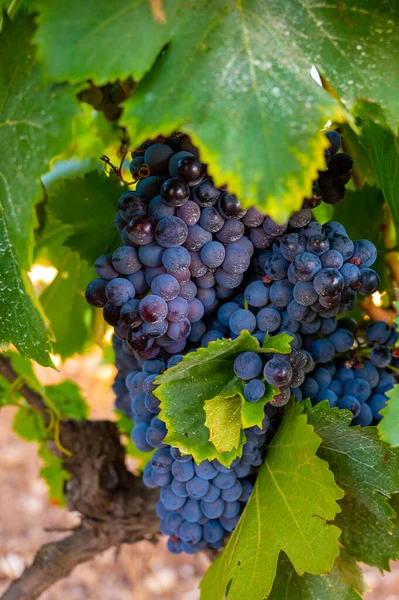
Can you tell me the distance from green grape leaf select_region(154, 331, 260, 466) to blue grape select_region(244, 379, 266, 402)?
0.01m

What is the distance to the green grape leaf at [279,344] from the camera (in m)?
0.59

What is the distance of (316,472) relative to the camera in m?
0.65

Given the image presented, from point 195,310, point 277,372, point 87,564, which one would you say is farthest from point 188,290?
point 87,564

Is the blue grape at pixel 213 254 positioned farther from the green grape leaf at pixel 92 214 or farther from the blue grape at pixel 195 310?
the green grape leaf at pixel 92 214

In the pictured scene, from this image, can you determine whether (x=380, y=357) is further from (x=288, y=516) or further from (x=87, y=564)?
(x=87, y=564)

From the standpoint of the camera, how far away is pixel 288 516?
678mm

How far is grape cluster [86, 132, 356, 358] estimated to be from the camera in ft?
2.04

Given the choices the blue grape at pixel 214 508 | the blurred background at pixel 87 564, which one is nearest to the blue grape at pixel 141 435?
the blue grape at pixel 214 508

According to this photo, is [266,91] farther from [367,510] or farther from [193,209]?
[367,510]

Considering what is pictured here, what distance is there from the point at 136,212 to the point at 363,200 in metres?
0.39

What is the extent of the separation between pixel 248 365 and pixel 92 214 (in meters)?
0.38

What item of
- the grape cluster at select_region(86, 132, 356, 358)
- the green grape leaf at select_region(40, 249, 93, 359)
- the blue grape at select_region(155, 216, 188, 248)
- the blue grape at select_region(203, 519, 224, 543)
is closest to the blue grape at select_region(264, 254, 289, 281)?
the grape cluster at select_region(86, 132, 356, 358)

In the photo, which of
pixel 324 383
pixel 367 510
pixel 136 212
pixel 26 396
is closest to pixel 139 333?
pixel 136 212

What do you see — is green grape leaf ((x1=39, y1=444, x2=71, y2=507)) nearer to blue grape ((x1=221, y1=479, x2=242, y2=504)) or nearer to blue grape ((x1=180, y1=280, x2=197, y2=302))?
blue grape ((x1=221, y1=479, x2=242, y2=504))
